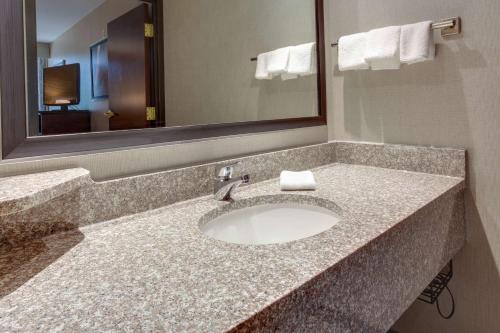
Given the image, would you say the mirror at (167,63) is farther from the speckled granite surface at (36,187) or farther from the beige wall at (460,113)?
the beige wall at (460,113)

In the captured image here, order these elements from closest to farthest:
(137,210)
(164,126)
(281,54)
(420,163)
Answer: (137,210), (164,126), (420,163), (281,54)

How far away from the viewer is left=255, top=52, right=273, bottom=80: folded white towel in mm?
1454

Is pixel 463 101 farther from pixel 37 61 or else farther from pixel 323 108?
pixel 37 61

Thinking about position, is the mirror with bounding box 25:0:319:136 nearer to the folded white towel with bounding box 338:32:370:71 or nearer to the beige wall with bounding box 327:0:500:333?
the folded white towel with bounding box 338:32:370:71

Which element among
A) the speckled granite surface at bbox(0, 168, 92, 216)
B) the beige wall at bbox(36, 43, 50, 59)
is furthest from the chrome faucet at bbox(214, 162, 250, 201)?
the beige wall at bbox(36, 43, 50, 59)

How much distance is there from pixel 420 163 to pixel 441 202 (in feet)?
1.07

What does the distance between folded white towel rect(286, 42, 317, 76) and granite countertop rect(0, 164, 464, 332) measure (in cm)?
82

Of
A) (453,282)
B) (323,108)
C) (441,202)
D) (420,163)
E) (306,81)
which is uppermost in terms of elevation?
(306,81)

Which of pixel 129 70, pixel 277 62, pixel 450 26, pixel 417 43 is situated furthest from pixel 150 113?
pixel 450 26

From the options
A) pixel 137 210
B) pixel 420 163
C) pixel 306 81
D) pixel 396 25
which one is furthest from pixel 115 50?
pixel 420 163

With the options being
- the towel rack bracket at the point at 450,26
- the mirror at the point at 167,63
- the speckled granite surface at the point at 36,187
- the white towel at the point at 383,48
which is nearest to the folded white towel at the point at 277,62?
the mirror at the point at 167,63

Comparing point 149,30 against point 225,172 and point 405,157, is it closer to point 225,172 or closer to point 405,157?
point 225,172

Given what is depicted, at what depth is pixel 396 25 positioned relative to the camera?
4.43ft

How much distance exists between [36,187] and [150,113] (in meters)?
0.43
